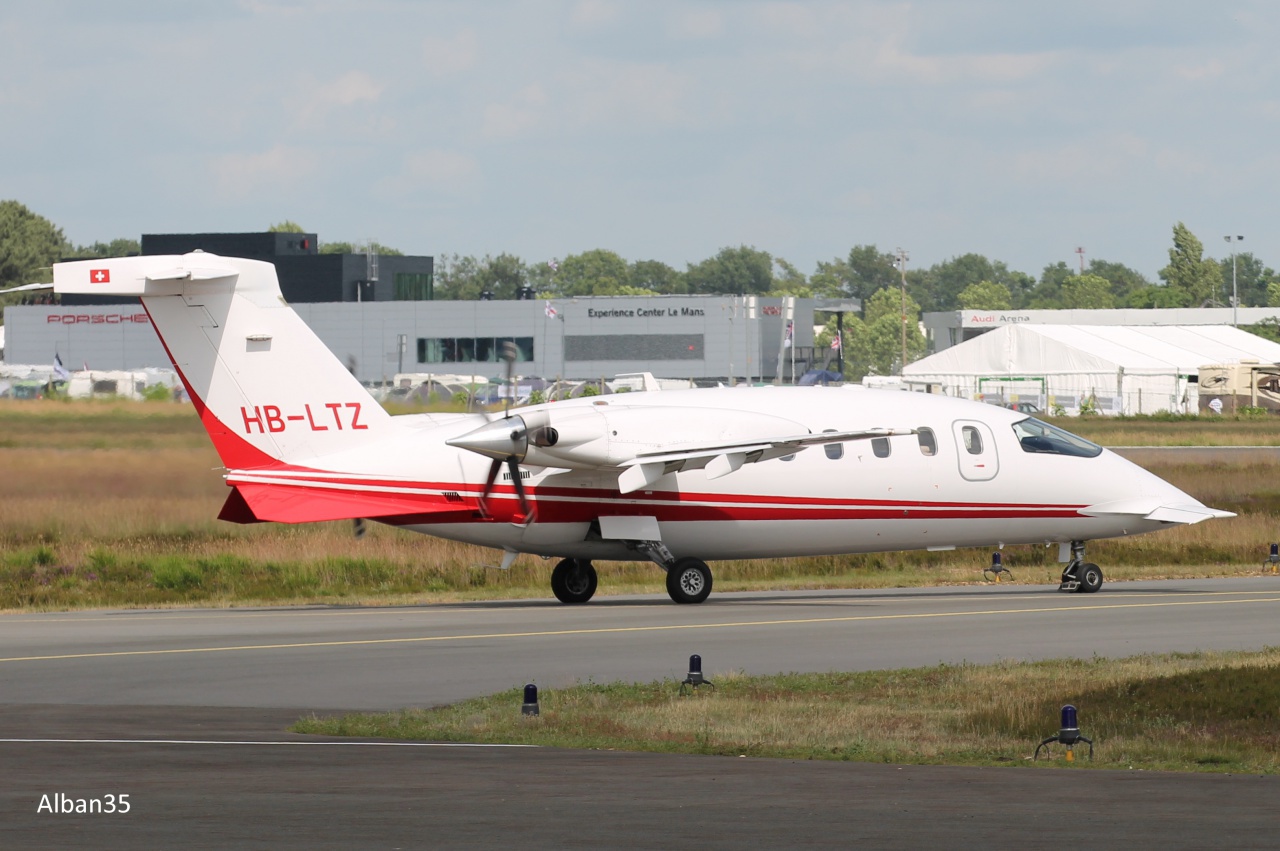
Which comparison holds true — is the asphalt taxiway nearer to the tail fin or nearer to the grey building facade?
the tail fin

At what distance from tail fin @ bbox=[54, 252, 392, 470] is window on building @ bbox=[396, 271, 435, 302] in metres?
111

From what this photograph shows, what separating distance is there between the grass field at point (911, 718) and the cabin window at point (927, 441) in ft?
39.9

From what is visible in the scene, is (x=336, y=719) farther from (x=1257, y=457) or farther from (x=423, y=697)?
(x=1257, y=457)

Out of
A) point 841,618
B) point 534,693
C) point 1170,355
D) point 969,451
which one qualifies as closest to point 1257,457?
point 969,451

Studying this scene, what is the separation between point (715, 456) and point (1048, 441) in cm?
754

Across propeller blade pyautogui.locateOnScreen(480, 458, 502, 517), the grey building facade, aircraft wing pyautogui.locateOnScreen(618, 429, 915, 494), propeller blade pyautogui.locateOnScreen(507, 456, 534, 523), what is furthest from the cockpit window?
the grey building facade

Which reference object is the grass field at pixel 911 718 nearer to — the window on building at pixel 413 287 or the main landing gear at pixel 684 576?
the main landing gear at pixel 684 576

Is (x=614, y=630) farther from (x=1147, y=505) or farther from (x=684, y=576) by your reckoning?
(x=1147, y=505)

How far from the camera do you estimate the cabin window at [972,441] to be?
33.5 m

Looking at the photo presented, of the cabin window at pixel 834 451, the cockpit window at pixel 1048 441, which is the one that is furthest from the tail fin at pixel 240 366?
the cockpit window at pixel 1048 441

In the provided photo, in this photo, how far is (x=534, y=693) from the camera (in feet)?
58.7

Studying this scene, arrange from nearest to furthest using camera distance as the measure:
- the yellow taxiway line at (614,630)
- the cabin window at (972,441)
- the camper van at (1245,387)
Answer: the yellow taxiway line at (614,630) → the cabin window at (972,441) → the camper van at (1245,387)

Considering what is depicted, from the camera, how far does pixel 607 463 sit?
30.8m

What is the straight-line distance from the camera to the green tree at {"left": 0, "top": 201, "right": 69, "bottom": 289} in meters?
169
